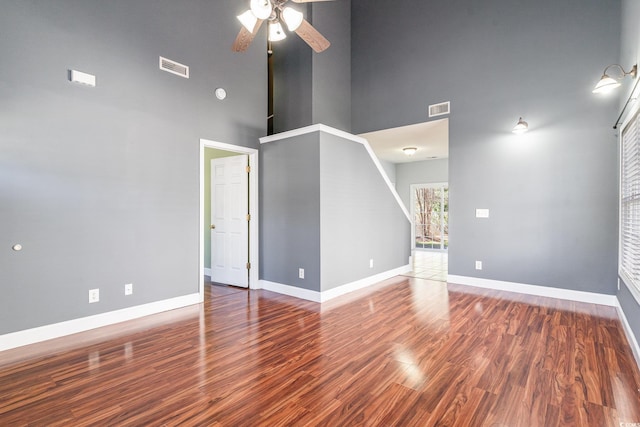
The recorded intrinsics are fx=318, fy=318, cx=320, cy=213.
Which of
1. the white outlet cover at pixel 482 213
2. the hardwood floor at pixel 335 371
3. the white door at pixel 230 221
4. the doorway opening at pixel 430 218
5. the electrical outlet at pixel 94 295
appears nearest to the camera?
the hardwood floor at pixel 335 371

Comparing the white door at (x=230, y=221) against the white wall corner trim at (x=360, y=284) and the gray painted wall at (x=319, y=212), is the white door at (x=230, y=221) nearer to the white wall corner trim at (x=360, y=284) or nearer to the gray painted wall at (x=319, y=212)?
the gray painted wall at (x=319, y=212)

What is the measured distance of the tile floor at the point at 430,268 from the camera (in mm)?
6030

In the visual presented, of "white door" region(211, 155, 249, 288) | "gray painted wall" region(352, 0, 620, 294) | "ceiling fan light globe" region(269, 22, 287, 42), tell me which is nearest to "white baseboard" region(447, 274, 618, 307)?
"gray painted wall" region(352, 0, 620, 294)

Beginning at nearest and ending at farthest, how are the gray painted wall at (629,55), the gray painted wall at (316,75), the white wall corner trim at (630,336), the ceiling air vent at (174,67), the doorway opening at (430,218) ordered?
the white wall corner trim at (630,336)
the gray painted wall at (629,55)
the ceiling air vent at (174,67)
the gray painted wall at (316,75)
the doorway opening at (430,218)

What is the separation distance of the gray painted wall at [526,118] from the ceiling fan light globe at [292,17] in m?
3.43

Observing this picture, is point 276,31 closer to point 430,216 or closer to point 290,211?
point 290,211

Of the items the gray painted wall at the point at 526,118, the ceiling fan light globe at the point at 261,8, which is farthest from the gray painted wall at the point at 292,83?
the ceiling fan light globe at the point at 261,8

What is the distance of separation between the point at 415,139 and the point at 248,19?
15.9 feet

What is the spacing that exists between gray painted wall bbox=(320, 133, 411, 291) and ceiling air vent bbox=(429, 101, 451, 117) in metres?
1.37

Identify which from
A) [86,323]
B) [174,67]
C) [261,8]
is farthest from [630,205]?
[86,323]

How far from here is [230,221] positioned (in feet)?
18.0

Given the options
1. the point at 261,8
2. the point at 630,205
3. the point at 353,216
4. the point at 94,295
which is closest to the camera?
the point at 261,8

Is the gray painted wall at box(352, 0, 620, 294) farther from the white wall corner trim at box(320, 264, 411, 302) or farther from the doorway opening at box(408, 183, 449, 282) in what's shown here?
the doorway opening at box(408, 183, 449, 282)

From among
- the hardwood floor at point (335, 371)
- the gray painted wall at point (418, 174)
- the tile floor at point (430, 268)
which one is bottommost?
the hardwood floor at point (335, 371)
